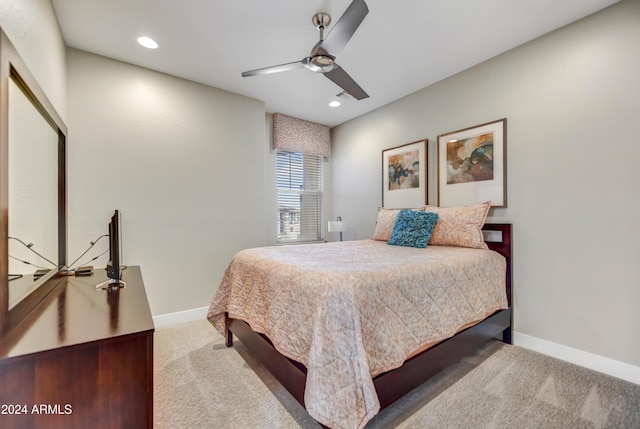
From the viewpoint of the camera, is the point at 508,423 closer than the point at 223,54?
Yes

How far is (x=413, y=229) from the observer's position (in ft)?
9.02

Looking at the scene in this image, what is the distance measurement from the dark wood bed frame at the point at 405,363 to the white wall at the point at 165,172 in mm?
1142

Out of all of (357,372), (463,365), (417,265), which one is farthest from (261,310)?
(463,365)

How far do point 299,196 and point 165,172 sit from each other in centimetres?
207

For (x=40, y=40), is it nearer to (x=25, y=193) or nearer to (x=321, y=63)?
(x=25, y=193)

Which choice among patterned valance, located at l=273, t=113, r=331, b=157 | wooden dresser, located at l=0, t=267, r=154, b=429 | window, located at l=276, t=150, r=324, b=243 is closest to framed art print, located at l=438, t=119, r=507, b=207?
patterned valance, located at l=273, t=113, r=331, b=157

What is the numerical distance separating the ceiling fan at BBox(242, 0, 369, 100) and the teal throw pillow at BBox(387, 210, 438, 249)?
1.38 m

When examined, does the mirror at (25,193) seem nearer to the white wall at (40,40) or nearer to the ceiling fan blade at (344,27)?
the white wall at (40,40)

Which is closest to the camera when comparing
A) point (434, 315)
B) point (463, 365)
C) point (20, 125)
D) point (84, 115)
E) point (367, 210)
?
point (20, 125)

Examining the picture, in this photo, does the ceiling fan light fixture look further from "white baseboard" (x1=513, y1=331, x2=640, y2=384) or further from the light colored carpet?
"white baseboard" (x1=513, y1=331, x2=640, y2=384)

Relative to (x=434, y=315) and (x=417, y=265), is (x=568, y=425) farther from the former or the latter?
(x=417, y=265)

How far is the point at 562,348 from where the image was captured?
2.22 m

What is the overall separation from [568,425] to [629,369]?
0.93 meters

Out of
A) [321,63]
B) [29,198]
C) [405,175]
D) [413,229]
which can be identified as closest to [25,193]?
[29,198]
